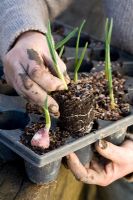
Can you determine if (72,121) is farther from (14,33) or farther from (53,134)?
(14,33)

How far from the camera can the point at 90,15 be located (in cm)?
194

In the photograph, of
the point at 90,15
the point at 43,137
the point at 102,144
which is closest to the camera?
the point at 43,137

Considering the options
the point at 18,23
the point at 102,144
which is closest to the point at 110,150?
the point at 102,144

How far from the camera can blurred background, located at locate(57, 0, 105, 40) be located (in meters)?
1.90

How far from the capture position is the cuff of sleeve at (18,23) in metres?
0.89

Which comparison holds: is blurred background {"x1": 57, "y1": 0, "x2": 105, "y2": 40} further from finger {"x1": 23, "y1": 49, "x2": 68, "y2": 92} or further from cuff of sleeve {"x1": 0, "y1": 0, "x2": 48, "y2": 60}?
finger {"x1": 23, "y1": 49, "x2": 68, "y2": 92}

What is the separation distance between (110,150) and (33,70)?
22 centimetres

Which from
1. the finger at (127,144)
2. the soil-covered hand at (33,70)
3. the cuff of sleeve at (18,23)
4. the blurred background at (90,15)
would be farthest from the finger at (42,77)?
the blurred background at (90,15)

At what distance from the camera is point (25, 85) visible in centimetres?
78

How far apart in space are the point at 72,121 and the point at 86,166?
0.15 m

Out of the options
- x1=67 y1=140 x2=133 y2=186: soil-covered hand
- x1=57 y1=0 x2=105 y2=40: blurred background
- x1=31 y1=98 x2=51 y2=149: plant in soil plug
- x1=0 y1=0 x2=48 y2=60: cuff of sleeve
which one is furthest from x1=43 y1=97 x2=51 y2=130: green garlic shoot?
x1=57 y1=0 x2=105 y2=40: blurred background

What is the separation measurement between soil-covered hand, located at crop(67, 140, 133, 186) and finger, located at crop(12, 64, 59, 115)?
118mm

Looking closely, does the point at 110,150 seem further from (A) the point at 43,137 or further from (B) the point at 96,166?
(A) the point at 43,137

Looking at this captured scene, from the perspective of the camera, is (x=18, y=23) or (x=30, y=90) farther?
(x=18, y=23)
